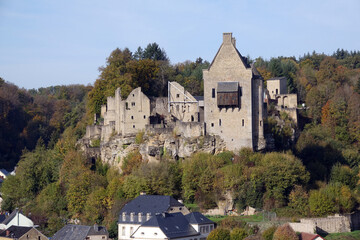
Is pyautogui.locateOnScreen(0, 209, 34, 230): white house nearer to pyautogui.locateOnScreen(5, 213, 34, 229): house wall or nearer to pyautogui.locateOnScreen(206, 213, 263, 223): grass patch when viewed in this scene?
pyautogui.locateOnScreen(5, 213, 34, 229): house wall

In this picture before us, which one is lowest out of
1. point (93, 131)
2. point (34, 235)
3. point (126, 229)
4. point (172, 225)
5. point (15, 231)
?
point (34, 235)

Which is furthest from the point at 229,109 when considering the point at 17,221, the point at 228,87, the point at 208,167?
the point at 17,221

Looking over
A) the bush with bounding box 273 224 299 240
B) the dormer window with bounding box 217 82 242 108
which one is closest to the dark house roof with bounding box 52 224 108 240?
the dormer window with bounding box 217 82 242 108

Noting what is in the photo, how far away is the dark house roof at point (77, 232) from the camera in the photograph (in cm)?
6278

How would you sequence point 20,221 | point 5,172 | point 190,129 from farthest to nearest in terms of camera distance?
point 5,172 → point 20,221 → point 190,129

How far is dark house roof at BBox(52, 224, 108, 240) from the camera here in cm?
6278

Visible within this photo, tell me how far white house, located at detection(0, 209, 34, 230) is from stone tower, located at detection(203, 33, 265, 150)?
55.2ft

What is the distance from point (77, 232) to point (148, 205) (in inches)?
238

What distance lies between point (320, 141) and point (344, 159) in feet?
9.56

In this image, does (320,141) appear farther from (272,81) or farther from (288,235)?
(288,235)

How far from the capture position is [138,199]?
6278 centimetres

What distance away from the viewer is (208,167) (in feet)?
210

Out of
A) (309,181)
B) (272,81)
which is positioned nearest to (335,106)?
(272,81)

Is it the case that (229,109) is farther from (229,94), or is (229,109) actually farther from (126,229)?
(126,229)
